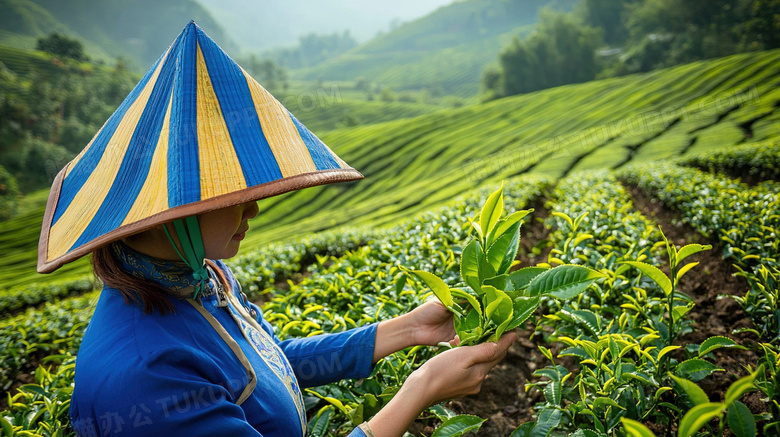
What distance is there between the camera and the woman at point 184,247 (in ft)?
3.47

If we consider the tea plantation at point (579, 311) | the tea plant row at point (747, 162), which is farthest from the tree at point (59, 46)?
the tea plant row at point (747, 162)

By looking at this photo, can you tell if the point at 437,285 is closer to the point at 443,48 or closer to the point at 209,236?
the point at 209,236

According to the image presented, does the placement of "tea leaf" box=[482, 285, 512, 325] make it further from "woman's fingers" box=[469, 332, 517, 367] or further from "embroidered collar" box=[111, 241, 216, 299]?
"embroidered collar" box=[111, 241, 216, 299]

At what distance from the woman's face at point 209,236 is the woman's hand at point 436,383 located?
71 centimetres

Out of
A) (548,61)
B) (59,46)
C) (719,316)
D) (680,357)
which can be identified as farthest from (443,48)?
(680,357)

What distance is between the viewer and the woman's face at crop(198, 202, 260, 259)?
4.14 feet

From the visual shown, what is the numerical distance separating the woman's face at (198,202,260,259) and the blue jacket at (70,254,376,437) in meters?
0.21

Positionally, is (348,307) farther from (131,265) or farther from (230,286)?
(131,265)

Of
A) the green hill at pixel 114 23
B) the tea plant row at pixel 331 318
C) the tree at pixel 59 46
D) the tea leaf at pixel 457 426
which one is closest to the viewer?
the tea leaf at pixel 457 426

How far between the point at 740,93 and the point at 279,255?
2637 cm

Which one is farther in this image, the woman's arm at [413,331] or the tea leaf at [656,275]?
the woman's arm at [413,331]

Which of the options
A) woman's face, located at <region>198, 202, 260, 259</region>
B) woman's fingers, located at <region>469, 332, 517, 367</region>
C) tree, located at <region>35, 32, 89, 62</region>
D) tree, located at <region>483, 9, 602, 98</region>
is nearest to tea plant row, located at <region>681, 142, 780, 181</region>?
woman's fingers, located at <region>469, 332, 517, 367</region>

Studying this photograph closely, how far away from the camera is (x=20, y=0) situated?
9194 cm

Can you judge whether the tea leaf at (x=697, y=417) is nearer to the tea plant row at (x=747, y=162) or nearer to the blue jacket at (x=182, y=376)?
the blue jacket at (x=182, y=376)
